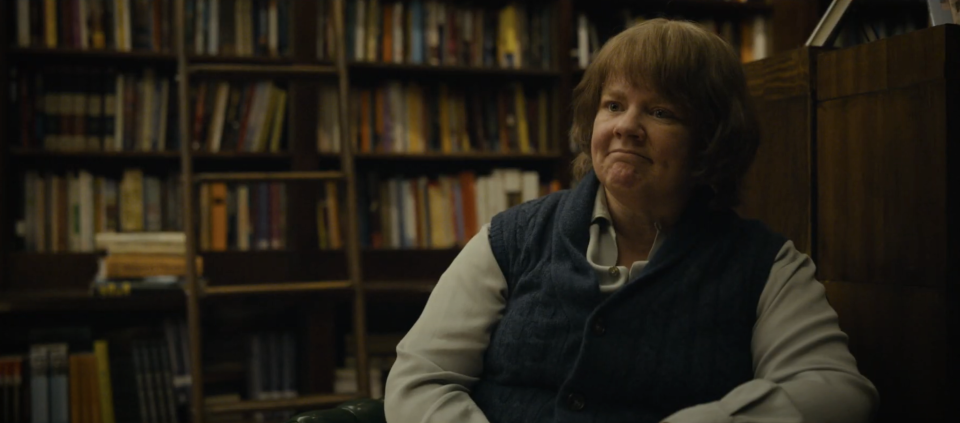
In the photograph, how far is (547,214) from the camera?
1359mm

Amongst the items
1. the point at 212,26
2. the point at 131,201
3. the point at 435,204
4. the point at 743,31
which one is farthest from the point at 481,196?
the point at 743,31

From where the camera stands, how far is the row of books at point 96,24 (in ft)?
9.48

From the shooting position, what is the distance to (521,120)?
3.35 m

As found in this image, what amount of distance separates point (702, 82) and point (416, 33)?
2.07m

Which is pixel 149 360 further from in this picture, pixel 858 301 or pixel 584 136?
pixel 858 301

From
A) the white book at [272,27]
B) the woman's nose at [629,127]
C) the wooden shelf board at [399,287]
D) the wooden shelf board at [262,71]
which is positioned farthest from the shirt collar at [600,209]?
the white book at [272,27]

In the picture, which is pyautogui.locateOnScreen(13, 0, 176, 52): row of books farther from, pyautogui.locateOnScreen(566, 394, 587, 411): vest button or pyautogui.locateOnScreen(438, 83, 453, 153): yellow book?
pyautogui.locateOnScreen(566, 394, 587, 411): vest button

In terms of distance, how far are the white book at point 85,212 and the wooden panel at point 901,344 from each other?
2475mm

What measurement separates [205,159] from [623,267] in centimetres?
225

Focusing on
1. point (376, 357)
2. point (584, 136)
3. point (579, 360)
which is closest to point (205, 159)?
point (376, 357)

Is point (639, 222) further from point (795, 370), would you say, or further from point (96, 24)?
point (96, 24)

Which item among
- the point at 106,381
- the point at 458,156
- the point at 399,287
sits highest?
the point at 458,156

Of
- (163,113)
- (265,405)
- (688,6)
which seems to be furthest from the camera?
(688,6)

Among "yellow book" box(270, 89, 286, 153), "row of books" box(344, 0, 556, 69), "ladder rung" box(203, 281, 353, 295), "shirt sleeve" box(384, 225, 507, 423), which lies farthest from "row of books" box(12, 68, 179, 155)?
"shirt sleeve" box(384, 225, 507, 423)
